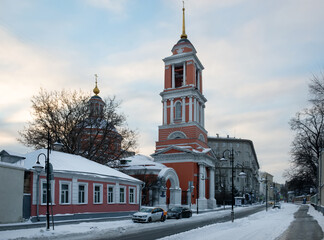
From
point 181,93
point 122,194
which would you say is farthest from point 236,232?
point 181,93

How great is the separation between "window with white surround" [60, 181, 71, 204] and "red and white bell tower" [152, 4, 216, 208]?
97.7ft

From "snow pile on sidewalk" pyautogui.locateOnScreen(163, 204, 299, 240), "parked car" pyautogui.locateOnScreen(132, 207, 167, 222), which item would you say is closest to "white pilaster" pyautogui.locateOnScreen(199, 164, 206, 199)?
"parked car" pyautogui.locateOnScreen(132, 207, 167, 222)

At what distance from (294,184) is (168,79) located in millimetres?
27133

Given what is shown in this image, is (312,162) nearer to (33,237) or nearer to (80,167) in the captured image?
(80,167)

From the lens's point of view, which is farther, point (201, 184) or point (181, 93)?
point (181, 93)

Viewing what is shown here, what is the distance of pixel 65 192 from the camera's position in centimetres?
2658

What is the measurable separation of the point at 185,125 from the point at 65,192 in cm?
3377

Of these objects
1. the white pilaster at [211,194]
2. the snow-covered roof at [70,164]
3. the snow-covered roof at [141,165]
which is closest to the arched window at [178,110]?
the snow-covered roof at [141,165]

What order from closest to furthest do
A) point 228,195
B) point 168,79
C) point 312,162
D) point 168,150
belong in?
point 312,162 < point 168,150 < point 168,79 < point 228,195

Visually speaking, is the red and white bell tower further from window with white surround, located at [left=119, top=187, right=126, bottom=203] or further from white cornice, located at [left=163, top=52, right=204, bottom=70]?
window with white surround, located at [left=119, top=187, right=126, bottom=203]

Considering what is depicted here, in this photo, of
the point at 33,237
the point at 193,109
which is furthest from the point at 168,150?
the point at 33,237

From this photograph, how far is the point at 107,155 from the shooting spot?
142 ft

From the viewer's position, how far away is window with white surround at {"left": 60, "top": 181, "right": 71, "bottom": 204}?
26125 millimetres

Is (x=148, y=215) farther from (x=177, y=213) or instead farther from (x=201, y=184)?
(x=201, y=184)
